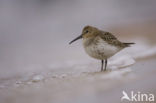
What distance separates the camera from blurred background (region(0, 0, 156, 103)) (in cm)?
231

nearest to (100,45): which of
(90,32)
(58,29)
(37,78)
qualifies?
(90,32)

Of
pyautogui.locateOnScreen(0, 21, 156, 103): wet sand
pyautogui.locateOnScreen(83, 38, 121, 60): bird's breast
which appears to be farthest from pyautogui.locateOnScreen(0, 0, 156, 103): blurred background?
pyautogui.locateOnScreen(83, 38, 121, 60): bird's breast

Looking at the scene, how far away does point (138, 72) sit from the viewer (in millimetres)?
2018

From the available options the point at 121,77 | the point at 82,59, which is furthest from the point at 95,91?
the point at 82,59

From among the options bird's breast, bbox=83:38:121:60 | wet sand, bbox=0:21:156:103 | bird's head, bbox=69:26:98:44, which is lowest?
wet sand, bbox=0:21:156:103

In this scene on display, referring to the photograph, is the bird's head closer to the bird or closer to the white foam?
the bird

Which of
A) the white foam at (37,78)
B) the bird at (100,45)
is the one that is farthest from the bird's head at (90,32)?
the white foam at (37,78)

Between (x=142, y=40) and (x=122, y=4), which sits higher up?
(x=122, y=4)

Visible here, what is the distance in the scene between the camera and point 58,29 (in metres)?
2.70

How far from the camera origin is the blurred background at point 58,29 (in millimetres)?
2312

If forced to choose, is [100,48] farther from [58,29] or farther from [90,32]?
[58,29]

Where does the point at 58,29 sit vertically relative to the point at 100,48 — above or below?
above

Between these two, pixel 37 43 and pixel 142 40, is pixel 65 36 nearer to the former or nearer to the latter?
pixel 37 43

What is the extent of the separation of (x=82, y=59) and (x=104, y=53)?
33cm
